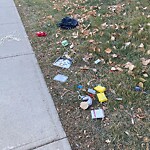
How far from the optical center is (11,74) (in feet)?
10.7

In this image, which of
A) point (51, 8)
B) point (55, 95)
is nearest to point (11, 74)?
point (55, 95)

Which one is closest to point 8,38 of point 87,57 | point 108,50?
point 87,57

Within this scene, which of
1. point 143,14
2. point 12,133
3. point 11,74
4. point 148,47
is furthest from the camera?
point 143,14

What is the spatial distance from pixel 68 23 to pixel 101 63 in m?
1.30

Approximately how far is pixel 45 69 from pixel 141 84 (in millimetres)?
1194

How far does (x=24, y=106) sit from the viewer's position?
277cm

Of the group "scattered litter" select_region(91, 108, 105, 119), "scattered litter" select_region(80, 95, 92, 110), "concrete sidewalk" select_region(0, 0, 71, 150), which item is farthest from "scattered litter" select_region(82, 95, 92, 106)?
"concrete sidewalk" select_region(0, 0, 71, 150)

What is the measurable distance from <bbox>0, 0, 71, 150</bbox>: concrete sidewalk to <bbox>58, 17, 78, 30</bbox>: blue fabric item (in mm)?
691

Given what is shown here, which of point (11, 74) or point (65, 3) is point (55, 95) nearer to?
point (11, 74)

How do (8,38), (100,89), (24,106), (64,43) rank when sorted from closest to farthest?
(24,106)
(100,89)
(64,43)
(8,38)

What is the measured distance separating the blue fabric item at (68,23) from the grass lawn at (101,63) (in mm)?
102

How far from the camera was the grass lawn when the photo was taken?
2457 mm

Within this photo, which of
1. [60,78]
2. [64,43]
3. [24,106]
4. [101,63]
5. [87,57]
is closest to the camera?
[24,106]

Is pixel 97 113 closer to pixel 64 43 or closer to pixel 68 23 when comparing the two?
pixel 64 43
